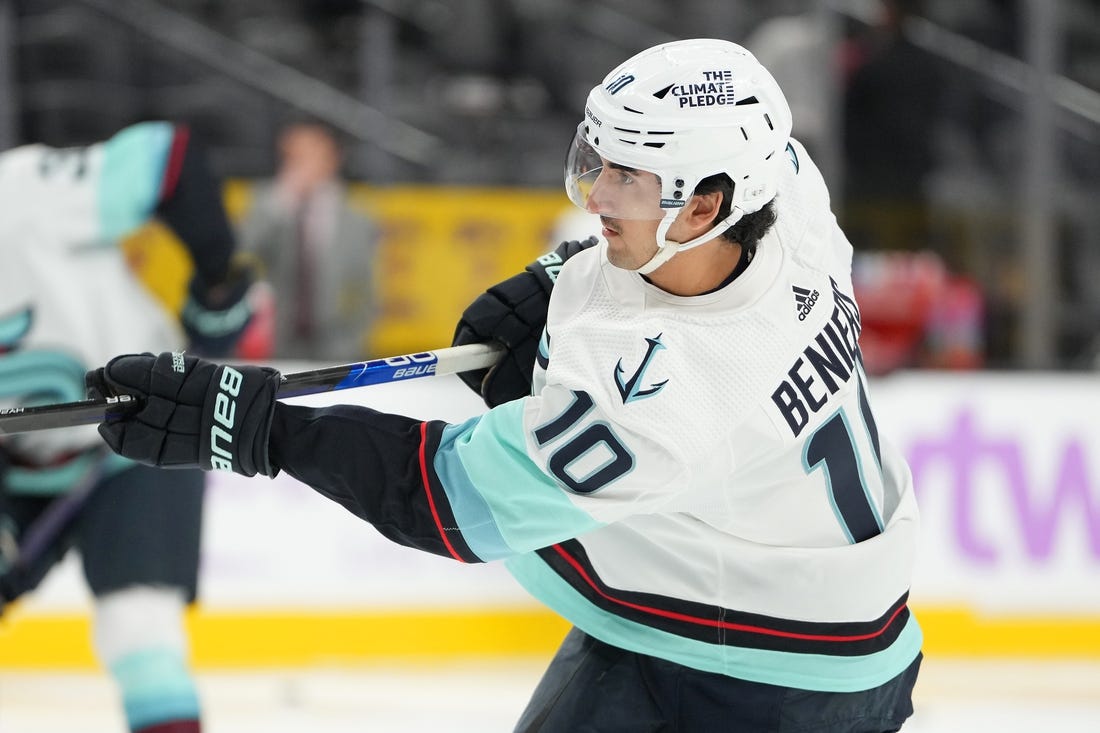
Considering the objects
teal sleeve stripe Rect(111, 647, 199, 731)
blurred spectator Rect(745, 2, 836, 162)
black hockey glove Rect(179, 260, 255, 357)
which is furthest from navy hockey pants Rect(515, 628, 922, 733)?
blurred spectator Rect(745, 2, 836, 162)

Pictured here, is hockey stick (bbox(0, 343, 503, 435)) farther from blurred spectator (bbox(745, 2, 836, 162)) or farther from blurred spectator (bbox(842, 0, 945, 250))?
blurred spectator (bbox(842, 0, 945, 250))

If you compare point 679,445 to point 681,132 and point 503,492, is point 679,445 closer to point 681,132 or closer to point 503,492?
point 503,492

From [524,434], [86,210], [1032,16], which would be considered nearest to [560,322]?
[524,434]

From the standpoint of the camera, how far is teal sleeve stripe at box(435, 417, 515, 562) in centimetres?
160

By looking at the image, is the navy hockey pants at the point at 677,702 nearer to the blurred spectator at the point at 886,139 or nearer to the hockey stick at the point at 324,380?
the hockey stick at the point at 324,380

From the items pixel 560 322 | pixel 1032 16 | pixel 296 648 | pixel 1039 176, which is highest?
pixel 560 322

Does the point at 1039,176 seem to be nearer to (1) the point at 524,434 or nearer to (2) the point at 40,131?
(2) the point at 40,131

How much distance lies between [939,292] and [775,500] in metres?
3.48

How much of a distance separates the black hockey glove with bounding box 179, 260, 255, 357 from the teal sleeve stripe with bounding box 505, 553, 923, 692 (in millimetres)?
1081

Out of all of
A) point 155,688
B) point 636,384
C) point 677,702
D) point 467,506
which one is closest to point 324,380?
point 467,506

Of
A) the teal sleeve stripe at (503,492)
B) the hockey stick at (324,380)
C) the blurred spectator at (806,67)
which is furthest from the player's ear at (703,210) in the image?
the blurred spectator at (806,67)

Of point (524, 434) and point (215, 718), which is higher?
point (524, 434)

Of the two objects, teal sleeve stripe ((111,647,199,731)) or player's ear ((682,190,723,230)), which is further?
teal sleeve stripe ((111,647,199,731))

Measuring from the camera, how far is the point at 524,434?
158 centimetres
